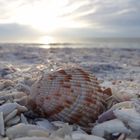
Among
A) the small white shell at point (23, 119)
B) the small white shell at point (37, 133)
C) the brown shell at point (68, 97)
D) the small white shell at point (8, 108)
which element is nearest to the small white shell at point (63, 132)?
the small white shell at point (37, 133)

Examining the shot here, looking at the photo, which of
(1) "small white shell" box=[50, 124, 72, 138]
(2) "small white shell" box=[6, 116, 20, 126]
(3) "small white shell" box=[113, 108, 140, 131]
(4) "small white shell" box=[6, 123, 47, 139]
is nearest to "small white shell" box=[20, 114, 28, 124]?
(2) "small white shell" box=[6, 116, 20, 126]

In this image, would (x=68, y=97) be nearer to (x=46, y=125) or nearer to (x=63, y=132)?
(x=46, y=125)

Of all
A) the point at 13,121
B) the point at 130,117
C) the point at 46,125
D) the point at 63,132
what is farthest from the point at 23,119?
the point at 130,117

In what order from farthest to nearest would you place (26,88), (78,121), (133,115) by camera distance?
(26,88)
(78,121)
(133,115)

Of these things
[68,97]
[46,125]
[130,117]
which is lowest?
[46,125]

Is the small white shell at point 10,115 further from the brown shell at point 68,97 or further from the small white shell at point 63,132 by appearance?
the small white shell at point 63,132

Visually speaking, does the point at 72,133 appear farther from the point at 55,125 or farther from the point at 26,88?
the point at 26,88

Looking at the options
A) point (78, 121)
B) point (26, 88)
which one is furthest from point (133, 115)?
point (26, 88)

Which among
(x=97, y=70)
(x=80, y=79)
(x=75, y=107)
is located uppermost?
(x=80, y=79)
